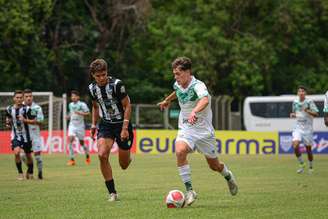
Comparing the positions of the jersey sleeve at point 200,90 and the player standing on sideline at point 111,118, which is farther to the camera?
the player standing on sideline at point 111,118

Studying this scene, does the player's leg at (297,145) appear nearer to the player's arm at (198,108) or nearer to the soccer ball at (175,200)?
the player's arm at (198,108)

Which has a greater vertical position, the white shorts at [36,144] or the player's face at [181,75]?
the player's face at [181,75]

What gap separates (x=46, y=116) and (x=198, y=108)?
26.2 m

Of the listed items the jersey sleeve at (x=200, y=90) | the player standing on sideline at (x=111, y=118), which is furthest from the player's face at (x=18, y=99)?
the jersey sleeve at (x=200, y=90)

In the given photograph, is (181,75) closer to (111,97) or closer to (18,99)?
(111,97)

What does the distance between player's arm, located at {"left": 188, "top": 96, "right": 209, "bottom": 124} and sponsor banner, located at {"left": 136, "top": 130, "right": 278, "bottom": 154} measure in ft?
82.4

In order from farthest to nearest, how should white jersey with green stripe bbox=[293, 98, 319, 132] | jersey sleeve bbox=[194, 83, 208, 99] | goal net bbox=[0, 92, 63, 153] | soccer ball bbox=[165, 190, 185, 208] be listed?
goal net bbox=[0, 92, 63, 153]
white jersey with green stripe bbox=[293, 98, 319, 132]
jersey sleeve bbox=[194, 83, 208, 99]
soccer ball bbox=[165, 190, 185, 208]

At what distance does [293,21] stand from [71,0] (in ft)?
47.8

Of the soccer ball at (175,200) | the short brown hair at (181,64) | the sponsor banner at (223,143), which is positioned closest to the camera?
the soccer ball at (175,200)

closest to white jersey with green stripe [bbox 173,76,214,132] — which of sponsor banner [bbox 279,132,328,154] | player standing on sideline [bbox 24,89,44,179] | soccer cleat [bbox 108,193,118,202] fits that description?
soccer cleat [bbox 108,193,118,202]

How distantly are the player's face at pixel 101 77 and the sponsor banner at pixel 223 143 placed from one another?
24.1m

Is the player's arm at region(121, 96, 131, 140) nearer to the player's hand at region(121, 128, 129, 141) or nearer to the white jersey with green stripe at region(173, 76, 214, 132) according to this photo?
the player's hand at region(121, 128, 129, 141)

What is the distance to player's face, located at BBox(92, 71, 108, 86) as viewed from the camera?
45.1ft

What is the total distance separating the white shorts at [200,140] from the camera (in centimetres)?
1316
